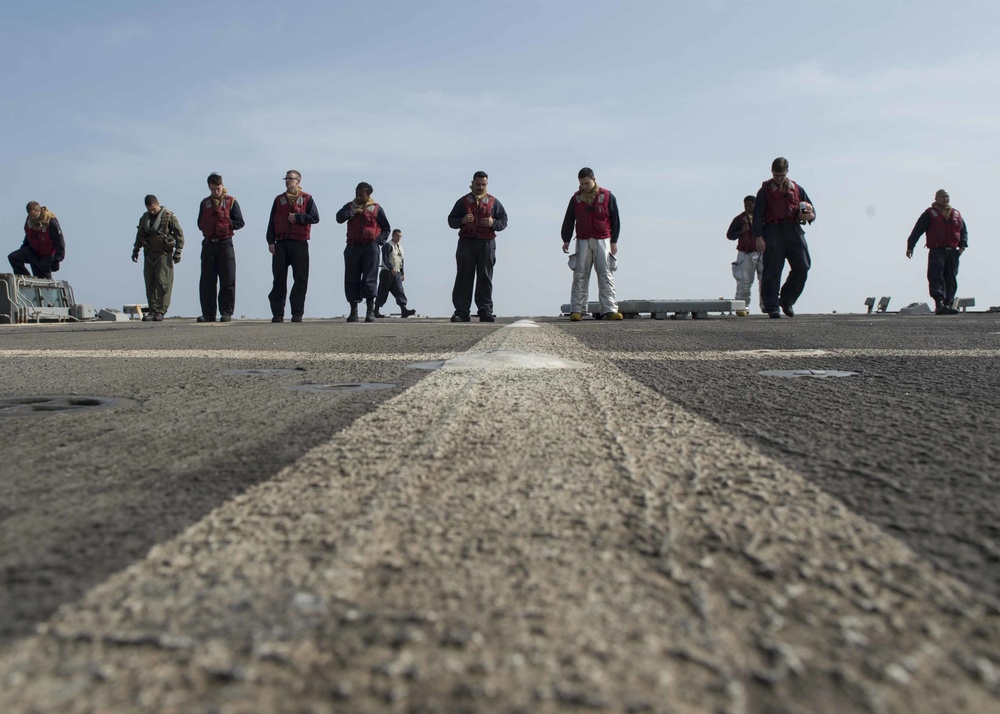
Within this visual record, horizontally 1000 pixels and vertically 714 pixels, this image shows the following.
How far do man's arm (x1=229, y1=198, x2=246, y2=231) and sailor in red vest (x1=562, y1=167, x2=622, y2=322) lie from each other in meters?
4.37

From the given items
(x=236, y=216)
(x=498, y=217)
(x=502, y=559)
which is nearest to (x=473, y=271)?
(x=498, y=217)

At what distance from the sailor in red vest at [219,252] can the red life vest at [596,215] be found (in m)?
4.57

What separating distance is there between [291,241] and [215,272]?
45.8 inches

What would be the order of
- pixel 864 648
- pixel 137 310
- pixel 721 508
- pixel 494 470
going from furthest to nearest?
pixel 137 310 < pixel 494 470 < pixel 721 508 < pixel 864 648

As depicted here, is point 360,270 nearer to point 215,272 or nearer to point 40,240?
point 215,272

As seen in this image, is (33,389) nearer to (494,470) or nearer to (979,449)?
(494,470)

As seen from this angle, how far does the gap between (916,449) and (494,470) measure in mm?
807

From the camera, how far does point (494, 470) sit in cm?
136

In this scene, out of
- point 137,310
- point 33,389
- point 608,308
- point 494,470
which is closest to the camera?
point 494,470

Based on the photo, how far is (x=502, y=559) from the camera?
36.4 inches

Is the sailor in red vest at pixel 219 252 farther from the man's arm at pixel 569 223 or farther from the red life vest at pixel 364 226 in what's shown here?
the man's arm at pixel 569 223

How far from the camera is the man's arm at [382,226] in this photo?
36.6 feet

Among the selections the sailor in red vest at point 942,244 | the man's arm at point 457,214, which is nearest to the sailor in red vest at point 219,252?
the man's arm at point 457,214

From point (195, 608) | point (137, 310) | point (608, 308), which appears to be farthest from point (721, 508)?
Answer: point (137, 310)
